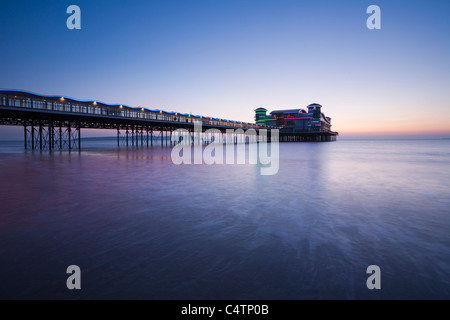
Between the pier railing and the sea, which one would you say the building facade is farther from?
the sea

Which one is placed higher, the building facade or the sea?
the building facade

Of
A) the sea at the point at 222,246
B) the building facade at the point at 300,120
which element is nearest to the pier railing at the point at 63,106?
the sea at the point at 222,246

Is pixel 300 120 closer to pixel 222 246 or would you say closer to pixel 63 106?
pixel 63 106

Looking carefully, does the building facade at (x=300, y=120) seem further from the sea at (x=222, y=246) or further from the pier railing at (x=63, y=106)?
the sea at (x=222, y=246)

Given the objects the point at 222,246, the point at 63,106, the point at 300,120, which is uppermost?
the point at 300,120

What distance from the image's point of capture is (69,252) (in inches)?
179

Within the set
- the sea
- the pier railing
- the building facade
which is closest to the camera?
the sea

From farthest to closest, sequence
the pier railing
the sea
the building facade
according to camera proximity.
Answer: the building facade → the pier railing → the sea

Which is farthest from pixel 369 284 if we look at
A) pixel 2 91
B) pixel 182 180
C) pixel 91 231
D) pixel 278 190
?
pixel 2 91

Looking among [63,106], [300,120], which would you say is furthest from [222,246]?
[300,120]

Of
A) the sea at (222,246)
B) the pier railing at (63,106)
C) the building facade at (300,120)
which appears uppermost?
the building facade at (300,120)

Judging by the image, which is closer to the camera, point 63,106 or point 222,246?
point 222,246

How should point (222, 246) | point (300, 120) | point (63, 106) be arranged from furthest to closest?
point (300, 120), point (63, 106), point (222, 246)

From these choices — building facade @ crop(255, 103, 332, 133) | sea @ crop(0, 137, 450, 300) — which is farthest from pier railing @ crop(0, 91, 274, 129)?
building facade @ crop(255, 103, 332, 133)
